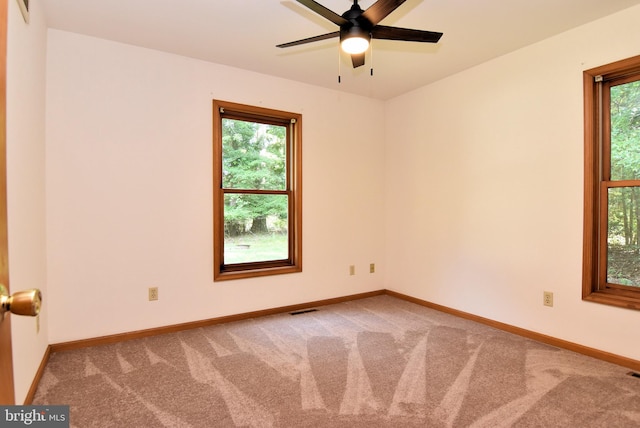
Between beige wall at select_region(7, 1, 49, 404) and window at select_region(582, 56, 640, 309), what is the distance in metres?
3.75

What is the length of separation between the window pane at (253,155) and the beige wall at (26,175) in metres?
1.49

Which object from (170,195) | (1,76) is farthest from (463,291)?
(1,76)

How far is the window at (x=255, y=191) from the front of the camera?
3479 mm

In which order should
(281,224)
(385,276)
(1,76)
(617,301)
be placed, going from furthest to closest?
(385,276) → (281,224) → (617,301) → (1,76)

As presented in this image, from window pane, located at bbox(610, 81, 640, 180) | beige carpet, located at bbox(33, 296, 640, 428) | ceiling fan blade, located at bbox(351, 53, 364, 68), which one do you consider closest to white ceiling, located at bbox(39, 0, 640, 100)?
ceiling fan blade, located at bbox(351, 53, 364, 68)

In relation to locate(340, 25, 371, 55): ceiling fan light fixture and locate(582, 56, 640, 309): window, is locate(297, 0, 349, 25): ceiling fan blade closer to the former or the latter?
locate(340, 25, 371, 55): ceiling fan light fixture

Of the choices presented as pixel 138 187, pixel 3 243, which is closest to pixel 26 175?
pixel 138 187

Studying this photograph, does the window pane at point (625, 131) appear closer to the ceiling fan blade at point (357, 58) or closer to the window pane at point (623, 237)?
the window pane at point (623, 237)

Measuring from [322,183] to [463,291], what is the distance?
1.93 metres

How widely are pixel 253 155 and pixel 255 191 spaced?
1.28 ft

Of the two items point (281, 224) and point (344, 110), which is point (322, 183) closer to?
point (281, 224)

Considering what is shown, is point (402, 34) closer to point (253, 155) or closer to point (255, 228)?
point (253, 155)

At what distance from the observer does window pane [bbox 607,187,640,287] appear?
2547 mm

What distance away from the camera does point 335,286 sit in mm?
4160
